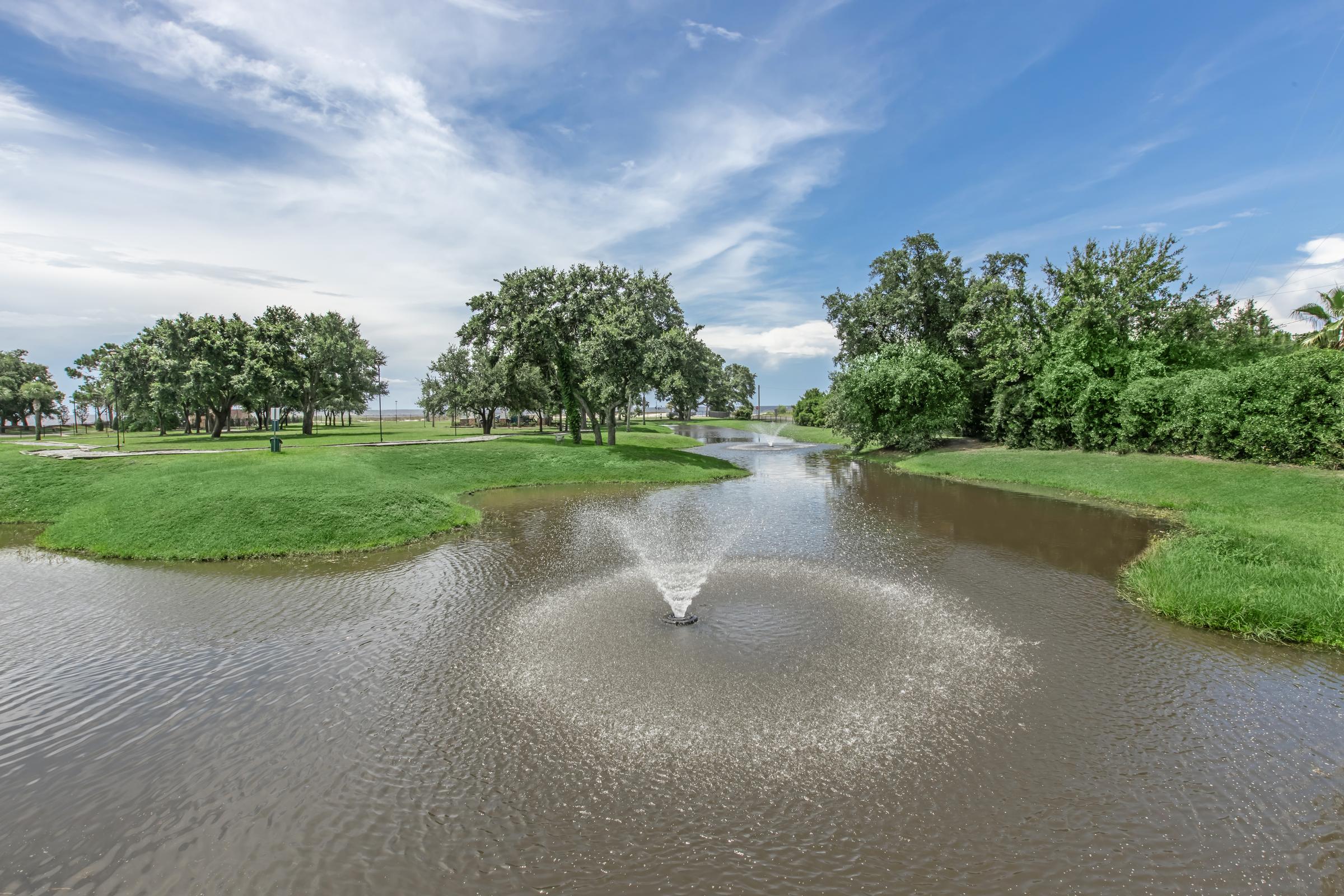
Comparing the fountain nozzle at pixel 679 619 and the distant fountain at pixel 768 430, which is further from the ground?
the distant fountain at pixel 768 430

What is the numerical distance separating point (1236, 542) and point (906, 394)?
34478mm

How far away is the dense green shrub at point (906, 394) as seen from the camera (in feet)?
165

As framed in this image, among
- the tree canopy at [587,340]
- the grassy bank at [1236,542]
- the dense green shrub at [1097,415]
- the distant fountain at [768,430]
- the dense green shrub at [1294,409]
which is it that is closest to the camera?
the grassy bank at [1236,542]

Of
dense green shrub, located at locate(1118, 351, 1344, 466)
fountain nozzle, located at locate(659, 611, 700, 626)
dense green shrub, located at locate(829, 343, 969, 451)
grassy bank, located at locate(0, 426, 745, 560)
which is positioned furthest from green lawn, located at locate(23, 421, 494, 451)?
dense green shrub, located at locate(1118, 351, 1344, 466)

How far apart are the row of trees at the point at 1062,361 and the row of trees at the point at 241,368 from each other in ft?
179

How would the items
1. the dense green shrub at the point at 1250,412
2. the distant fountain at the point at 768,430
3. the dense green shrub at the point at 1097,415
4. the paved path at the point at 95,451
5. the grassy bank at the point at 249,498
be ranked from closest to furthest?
the grassy bank at the point at 249,498, the dense green shrub at the point at 1250,412, the paved path at the point at 95,451, the dense green shrub at the point at 1097,415, the distant fountain at the point at 768,430

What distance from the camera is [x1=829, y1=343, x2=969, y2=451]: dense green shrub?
50250mm

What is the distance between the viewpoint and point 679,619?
13617 mm

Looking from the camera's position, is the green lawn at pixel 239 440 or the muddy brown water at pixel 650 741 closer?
the muddy brown water at pixel 650 741

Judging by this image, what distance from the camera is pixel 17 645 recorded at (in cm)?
1255

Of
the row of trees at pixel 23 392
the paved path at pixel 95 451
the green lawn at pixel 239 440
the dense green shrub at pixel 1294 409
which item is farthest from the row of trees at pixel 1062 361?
the row of trees at pixel 23 392

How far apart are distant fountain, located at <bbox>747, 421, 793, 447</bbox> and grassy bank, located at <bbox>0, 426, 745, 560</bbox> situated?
42852 millimetres

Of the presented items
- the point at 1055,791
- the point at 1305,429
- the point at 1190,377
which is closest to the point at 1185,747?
the point at 1055,791

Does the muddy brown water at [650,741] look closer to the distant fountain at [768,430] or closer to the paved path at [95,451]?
the paved path at [95,451]
